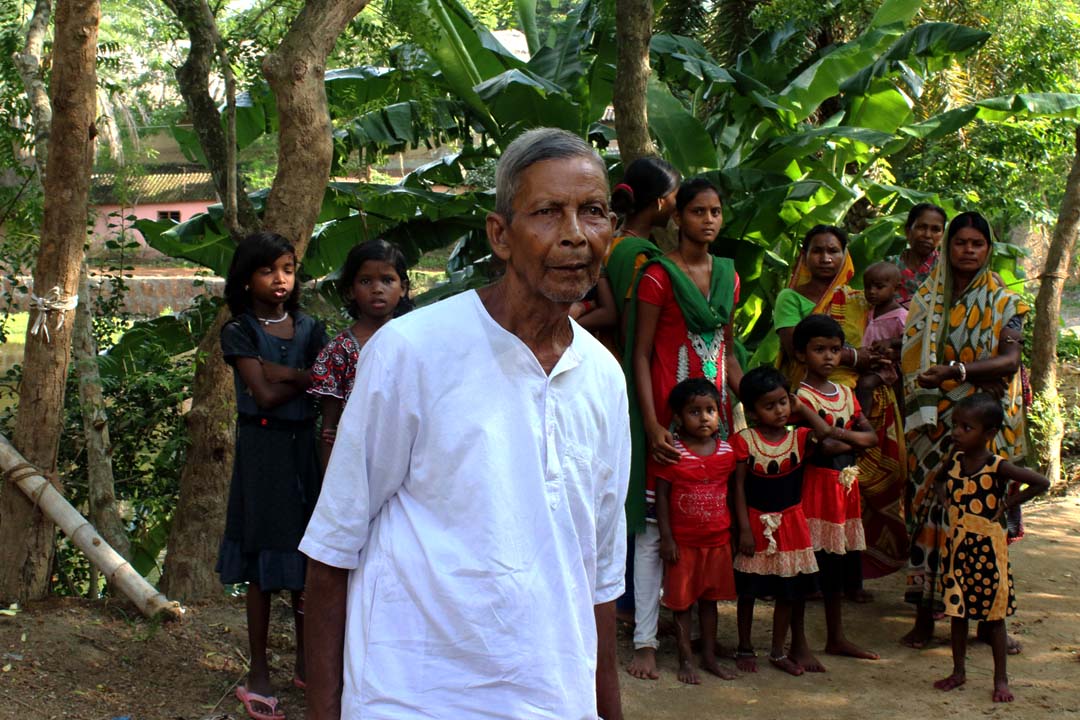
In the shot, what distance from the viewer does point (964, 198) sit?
9.14 meters

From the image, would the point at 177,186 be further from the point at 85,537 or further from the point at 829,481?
the point at 829,481

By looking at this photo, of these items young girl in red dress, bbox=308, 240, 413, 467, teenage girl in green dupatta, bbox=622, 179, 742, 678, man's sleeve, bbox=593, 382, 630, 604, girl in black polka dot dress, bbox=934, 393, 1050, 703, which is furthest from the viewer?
teenage girl in green dupatta, bbox=622, 179, 742, 678

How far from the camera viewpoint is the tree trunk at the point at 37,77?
511 centimetres

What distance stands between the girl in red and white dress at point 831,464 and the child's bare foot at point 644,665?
0.86 metres

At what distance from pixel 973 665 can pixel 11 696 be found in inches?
152

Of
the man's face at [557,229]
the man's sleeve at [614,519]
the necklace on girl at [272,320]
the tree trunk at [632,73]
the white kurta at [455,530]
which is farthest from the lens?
the tree trunk at [632,73]

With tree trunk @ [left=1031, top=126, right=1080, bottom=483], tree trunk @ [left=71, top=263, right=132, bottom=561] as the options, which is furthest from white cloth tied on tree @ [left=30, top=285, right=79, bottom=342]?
tree trunk @ [left=1031, top=126, right=1080, bottom=483]

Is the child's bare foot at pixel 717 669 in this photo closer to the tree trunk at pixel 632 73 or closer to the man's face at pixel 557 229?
the tree trunk at pixel 632 73

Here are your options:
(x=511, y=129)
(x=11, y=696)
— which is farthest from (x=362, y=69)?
(x=11, y=696)

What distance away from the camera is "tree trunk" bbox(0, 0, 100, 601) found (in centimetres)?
445

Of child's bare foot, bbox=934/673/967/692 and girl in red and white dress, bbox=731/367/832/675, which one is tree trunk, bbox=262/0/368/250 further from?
child's bare foot, bbox=934/673/967/692

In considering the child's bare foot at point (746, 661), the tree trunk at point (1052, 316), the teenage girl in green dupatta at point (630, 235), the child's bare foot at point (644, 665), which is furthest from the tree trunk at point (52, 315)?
the tree trunk at point (1052, 316)

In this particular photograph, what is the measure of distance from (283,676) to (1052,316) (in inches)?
246

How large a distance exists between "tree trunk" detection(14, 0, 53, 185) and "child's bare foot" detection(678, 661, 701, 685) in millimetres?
3584
